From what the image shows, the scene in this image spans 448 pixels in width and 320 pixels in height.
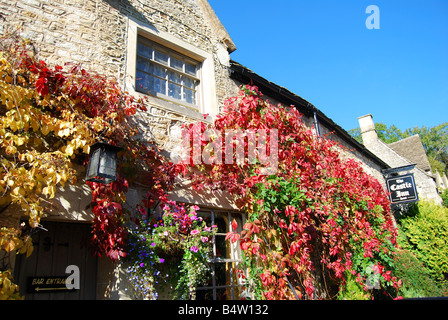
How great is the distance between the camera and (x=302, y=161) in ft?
17.8

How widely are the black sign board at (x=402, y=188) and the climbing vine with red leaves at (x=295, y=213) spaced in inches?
252

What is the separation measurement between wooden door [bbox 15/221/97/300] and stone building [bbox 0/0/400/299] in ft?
0.04

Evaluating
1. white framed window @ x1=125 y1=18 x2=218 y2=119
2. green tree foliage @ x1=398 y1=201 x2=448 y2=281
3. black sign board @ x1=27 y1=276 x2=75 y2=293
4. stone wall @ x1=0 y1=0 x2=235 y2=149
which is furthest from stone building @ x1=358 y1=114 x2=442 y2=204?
black sign board @ x1=27 y1=276 x2=75 y2=293

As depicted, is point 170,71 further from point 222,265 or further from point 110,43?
point 222,265

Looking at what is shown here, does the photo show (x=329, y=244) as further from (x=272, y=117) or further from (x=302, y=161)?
(x=272, y=117)

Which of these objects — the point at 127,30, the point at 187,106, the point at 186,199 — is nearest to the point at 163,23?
the point at 127,30

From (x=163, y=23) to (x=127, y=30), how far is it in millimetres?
805

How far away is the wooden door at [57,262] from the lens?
351 centimetres

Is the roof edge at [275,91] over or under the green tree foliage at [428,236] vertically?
over

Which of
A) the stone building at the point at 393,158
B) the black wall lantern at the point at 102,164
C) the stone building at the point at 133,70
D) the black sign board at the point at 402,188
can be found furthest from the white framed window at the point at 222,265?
the stone building at the point at 393,158

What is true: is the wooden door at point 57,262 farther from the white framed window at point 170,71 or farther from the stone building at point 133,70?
the white framed window at point 170,71

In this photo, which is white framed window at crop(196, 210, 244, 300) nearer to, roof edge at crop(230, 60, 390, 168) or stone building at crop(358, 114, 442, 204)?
roof edge at crop(230, 60, 390, 168)

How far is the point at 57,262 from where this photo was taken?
378 cm

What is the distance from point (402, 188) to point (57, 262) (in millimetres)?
12530
